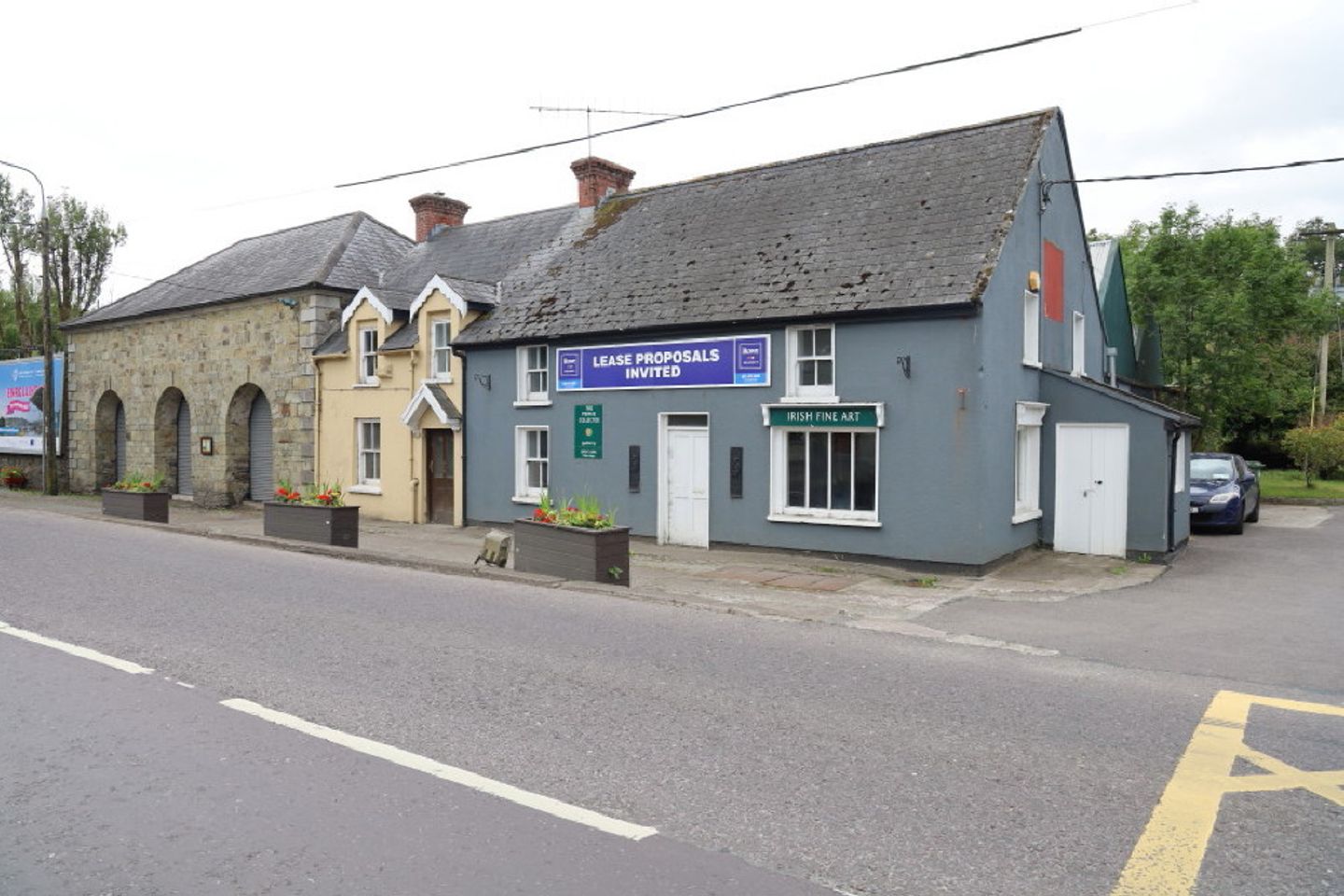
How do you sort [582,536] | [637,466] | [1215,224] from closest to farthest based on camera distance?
[582,536] < [637,466] < [1215,224]

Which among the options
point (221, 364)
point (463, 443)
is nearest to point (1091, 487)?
point (463, 443)

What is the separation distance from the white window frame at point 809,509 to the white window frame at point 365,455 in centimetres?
1075

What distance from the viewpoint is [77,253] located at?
46000mm

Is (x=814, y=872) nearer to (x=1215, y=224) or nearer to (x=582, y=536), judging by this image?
(x=582, y=536)

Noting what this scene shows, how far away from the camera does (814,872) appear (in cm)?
397

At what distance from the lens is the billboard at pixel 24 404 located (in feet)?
104

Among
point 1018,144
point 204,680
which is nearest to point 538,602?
point 204,680

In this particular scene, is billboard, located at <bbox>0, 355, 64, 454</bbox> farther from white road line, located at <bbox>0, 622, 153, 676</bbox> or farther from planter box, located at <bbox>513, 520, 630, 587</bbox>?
white road line, located at <bbox>0, 622, 153, 676</bbox>

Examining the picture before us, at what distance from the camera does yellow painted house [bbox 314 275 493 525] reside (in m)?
20.4

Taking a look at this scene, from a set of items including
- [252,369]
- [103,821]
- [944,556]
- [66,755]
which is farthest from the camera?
[252,369]

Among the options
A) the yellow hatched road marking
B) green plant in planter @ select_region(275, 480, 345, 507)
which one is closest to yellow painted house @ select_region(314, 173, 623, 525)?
green plant in planter @ select_region(275, 480, 345, 507)

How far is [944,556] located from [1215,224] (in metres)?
21.1

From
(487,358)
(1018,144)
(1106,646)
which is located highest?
(1018,144)

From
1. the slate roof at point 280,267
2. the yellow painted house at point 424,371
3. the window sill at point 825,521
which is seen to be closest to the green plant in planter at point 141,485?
the yellow painted house at point 424,371
